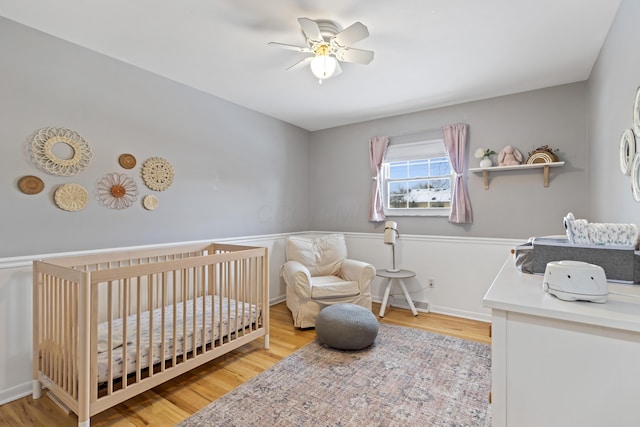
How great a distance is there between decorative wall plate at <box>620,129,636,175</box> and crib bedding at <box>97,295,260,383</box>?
2.60 m

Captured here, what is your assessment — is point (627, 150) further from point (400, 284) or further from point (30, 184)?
point (30, 184)

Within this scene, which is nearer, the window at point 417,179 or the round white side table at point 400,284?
the round white side table at point 400,284

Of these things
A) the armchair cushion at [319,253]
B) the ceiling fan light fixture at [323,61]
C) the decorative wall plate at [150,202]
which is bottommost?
the armchair cushion at [319,253]

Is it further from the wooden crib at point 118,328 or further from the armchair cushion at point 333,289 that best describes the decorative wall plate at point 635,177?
the wooden crib at point 118,328

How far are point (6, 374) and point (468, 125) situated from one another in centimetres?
424

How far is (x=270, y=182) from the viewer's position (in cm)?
374

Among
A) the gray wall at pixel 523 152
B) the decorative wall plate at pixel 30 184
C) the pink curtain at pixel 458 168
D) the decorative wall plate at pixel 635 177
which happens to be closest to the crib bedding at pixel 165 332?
the decorative wall plate at pixel 30 184

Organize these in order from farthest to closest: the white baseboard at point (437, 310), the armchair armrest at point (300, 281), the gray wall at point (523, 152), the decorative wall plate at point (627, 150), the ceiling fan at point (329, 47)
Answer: the white baseboard at point (437, 310), the armchair armrest at point (300, 281), the gray wall at point (523, 152), the ceiling fan at point (329, 47), the decorative wall plate at point (627, 150)

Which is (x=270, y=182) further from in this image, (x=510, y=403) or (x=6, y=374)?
(x=510, y=403)

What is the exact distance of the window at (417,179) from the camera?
3.41m

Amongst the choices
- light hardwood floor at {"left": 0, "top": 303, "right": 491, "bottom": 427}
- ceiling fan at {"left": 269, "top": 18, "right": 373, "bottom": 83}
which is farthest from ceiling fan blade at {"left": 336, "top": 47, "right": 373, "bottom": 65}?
light hardwood floor at {"left": 0, "top": 303, "right": 491, "bottom": 427}

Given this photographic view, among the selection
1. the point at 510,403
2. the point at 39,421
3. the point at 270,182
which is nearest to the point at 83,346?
the point at 39,421

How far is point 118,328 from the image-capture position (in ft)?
6.60

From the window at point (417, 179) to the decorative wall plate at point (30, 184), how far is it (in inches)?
127
